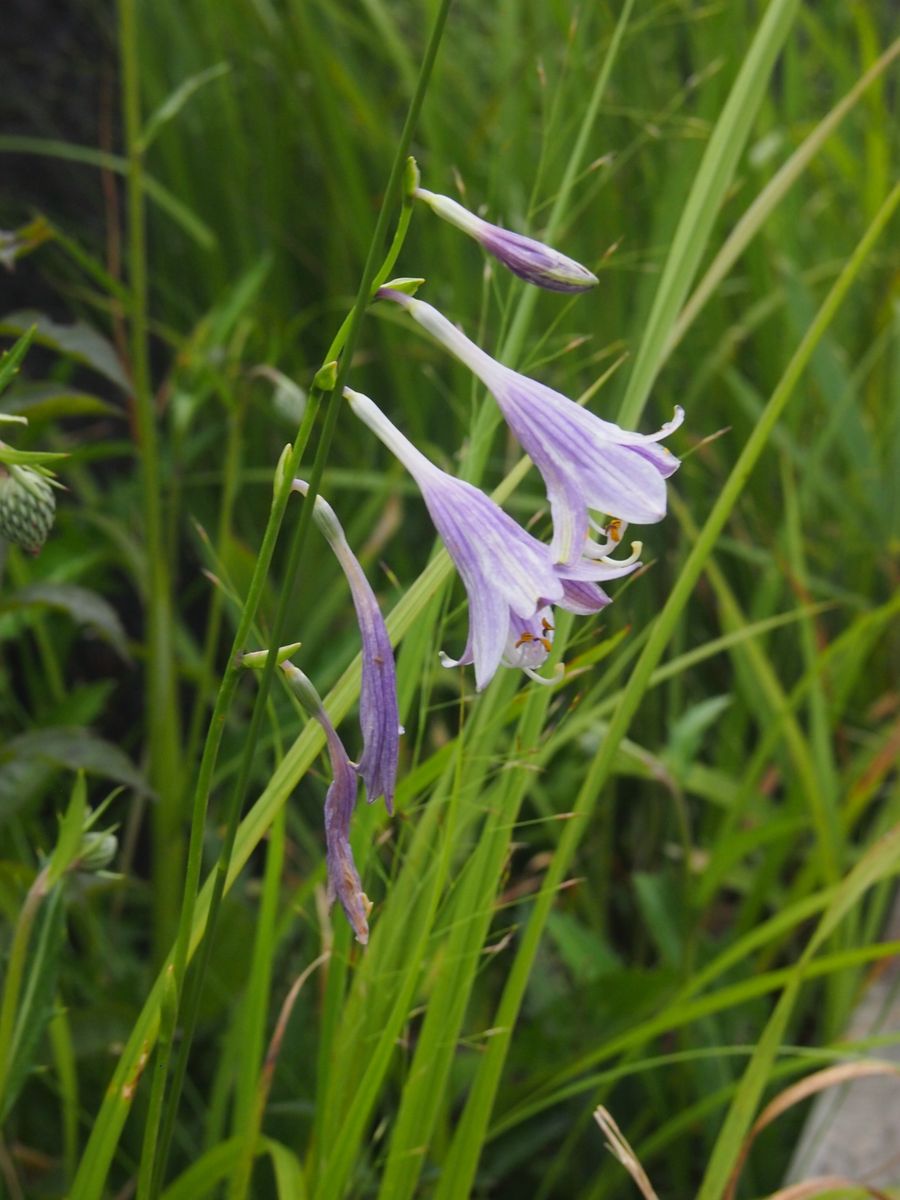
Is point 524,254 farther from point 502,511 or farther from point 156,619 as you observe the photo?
point 156,619

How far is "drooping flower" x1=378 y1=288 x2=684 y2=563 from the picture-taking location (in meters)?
0.58

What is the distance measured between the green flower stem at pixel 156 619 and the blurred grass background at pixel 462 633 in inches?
0.9

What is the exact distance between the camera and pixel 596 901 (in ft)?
5.34

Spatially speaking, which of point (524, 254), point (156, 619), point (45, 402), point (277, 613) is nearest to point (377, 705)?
point (277, 613)

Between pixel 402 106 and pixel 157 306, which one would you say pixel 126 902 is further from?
pixel 402 106

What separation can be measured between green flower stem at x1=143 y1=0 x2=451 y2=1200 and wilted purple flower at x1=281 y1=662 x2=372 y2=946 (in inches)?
0.9

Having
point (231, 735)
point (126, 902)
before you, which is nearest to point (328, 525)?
point (231, 735)

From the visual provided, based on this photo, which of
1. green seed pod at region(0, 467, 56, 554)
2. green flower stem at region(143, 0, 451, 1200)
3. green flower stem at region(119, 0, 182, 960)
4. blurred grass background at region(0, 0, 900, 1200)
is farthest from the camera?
green flower stem at region(119, 0, 182, 960)

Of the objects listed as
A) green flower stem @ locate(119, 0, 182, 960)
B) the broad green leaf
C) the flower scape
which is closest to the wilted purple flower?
the flower scape

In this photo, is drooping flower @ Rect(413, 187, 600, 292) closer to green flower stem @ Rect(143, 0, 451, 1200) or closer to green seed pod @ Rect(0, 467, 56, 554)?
green flower stem @ Rect(143, 0, 451, 1200)

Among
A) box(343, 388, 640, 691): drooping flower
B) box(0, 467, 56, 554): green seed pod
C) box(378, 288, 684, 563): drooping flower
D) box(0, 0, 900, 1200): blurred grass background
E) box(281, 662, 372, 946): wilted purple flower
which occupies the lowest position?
box(0, 0, 900, 1200): blurred grass background

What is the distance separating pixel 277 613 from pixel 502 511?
0.11 m

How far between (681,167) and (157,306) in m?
1.09

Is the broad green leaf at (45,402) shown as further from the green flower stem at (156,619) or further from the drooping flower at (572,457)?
the drooping flower at (572,457)
